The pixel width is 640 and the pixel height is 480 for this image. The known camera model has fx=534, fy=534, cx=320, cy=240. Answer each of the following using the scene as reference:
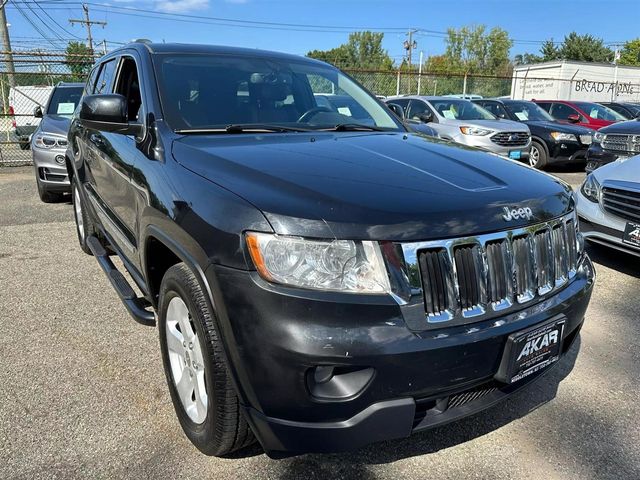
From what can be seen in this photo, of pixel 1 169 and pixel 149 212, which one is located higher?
pixel 149 212

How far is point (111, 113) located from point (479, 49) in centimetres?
7478

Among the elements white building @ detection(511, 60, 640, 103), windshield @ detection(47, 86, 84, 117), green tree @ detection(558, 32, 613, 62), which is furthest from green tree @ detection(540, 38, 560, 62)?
windshield @ detection(47, 86, 84, 117)

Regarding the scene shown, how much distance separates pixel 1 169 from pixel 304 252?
11980mm

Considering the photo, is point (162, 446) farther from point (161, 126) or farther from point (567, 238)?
point (567, 238)

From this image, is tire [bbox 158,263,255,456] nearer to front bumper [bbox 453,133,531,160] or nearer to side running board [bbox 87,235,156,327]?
side running board [bbox 87,235,156,327]

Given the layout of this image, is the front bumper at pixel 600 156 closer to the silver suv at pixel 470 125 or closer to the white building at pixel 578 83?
the silver suv at pixel 470 125

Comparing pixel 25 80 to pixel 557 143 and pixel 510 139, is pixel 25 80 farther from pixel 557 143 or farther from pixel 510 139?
pixel 557 143

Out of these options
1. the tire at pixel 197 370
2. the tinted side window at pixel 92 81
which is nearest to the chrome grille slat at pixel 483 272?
the tire at pixel 197 370

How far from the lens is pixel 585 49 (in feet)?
223

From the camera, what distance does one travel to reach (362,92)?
13.0ft

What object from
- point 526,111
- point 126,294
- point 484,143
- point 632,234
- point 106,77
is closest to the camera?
point 126,294

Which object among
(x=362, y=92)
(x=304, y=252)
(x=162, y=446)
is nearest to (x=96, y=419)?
(x=162, y=446)

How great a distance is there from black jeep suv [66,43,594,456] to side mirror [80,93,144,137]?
0.02 metres

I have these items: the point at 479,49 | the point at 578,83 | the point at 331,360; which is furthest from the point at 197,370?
the point at 479,49
